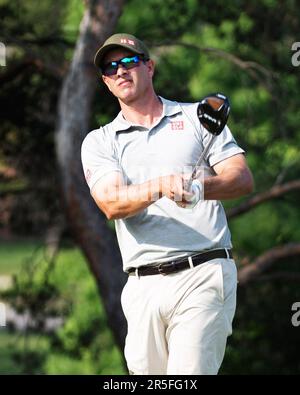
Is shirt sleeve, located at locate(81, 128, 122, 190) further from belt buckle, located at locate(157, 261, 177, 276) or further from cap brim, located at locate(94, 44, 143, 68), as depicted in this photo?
belt buckle, located at locate(157, 261, 177, 276)

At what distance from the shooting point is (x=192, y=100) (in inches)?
623

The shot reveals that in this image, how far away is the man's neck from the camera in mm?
6195

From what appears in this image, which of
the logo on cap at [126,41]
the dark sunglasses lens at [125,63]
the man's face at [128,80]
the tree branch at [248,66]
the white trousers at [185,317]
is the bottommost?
the white trousers at [185,317]

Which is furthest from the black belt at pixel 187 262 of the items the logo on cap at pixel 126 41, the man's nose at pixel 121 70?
the logo on cap at pixel 126 41

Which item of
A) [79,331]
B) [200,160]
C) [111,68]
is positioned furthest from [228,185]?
[79,331]

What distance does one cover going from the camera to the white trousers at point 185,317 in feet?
19.4

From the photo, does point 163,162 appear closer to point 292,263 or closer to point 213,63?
point 292,263

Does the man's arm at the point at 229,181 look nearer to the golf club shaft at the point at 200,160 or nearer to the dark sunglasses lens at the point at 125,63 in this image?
the golf club shaft at the point at 200,160

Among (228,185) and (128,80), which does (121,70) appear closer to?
(128,80)

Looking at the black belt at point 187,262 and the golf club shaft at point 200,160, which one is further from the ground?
the golf club shaft at point 200,160

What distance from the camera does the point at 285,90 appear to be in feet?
51.8

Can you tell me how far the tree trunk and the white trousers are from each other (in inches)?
278

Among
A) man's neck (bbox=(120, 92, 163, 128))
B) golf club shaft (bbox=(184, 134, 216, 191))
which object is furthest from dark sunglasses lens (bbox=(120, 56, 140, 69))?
golf club shaft (bbox=(184, 134, 216, 191))

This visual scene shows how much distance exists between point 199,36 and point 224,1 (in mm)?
2116
